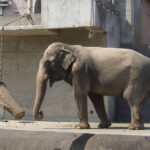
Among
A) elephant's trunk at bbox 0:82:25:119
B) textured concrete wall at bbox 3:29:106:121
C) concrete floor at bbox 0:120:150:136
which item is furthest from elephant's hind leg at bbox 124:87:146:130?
textured concrete wall at bbox 3:29:106:121

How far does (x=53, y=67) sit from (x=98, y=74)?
937 mm

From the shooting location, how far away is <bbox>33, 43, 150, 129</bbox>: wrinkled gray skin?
9.97 m

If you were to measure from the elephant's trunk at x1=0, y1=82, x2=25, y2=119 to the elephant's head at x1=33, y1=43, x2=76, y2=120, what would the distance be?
2.45 ft

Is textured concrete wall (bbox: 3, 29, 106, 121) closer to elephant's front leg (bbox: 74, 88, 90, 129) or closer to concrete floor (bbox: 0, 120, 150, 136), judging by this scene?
concrete floor (bbox: 0, 120, 150, 136)

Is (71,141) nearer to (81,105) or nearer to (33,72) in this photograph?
(81,105)

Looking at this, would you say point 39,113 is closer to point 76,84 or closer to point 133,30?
point 76,84

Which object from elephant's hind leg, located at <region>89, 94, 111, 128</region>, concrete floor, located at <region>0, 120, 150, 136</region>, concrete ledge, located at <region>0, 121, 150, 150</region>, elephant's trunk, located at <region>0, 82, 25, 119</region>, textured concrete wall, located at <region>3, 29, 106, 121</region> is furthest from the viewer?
textured concrete wall, located at <region>3, 29, 106, 121</region>

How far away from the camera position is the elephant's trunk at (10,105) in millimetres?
10633

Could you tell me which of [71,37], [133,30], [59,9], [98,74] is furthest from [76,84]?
[133,30]

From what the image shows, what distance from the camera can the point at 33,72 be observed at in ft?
49.1

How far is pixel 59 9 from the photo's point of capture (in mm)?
13211

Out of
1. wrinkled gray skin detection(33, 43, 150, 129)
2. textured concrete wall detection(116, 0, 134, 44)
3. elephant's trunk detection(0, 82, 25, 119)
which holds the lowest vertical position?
elephant's trunk detection(0, 82, 25, 119)

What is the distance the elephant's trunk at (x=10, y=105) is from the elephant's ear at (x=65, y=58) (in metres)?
1.45

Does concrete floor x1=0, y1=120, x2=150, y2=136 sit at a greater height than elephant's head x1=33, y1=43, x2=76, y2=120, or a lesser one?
lesser
